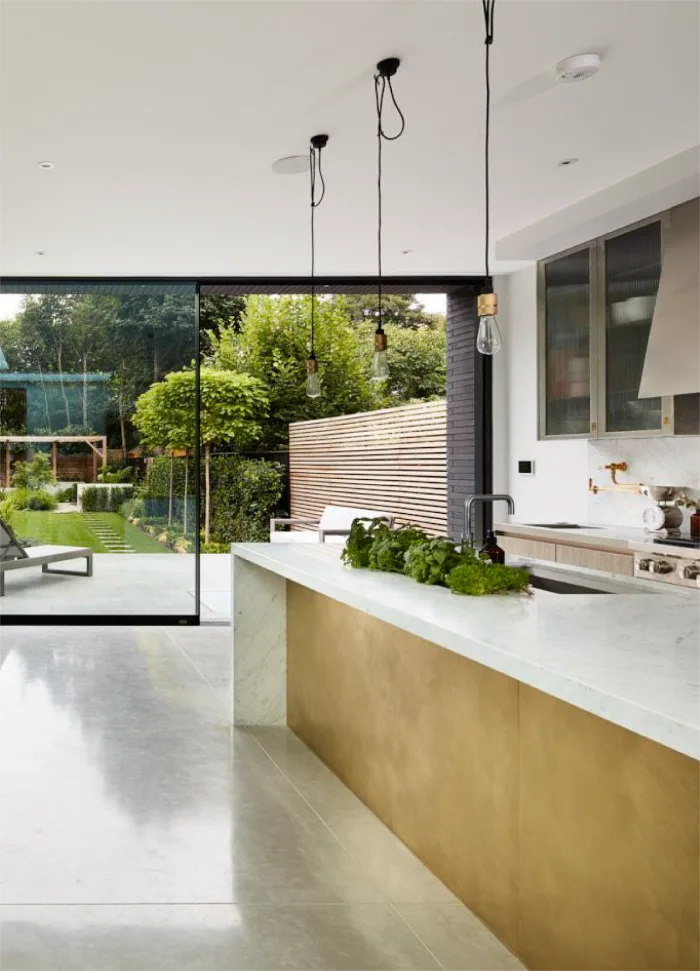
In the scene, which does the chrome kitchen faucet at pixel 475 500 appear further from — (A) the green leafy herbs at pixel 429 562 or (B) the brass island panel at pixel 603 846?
(B) the brass island panel at pixel 603 846

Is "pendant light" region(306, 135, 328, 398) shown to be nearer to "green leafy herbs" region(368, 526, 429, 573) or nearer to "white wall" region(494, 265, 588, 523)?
"green leafy herbs" region(368, 526, 429, 573)

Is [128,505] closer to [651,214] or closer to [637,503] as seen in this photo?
[637,503]

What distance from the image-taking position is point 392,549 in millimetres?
3105

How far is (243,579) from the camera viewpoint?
173 inches

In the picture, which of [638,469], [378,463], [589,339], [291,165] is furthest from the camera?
[378,463]

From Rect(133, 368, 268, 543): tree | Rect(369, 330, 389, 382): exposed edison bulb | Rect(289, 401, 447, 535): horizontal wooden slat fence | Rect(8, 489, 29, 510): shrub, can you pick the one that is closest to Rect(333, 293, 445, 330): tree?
Rect(133, 368, 268, 543): tree

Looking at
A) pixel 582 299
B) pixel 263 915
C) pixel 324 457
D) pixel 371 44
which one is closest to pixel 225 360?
pixel 324 457

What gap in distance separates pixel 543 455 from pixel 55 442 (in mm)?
3643

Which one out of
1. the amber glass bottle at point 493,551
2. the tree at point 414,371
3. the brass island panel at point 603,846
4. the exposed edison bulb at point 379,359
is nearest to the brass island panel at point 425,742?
the brass island panel at point 603,846

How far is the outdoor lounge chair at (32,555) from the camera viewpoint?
22.8 ft

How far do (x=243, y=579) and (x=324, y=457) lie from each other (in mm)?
7596

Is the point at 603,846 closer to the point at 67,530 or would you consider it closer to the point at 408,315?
the point at 67,530

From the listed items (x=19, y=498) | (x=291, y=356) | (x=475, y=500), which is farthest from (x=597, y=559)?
(x=291, y=356)

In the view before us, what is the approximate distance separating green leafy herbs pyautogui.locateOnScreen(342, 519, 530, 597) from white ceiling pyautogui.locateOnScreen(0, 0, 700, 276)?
5.46 ft
